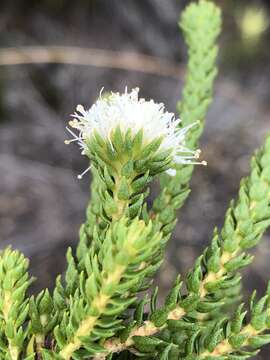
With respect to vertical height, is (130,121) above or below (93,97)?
below

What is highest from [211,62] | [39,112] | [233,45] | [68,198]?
[233,45]

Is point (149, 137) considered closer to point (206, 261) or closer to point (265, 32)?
point (206, 261)

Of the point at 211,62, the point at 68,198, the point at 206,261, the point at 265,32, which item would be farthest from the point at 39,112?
the point at 206,261

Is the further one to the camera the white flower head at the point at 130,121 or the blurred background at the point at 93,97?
the blurred background at the point at 93,97

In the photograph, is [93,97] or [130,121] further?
[93,97]

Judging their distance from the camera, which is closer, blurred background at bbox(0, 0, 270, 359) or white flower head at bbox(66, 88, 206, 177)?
white flower head at bbox(66, 88, 206, 177)

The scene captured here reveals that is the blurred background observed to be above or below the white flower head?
above

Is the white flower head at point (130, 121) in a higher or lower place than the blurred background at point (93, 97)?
lower

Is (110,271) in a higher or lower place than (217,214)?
lower
